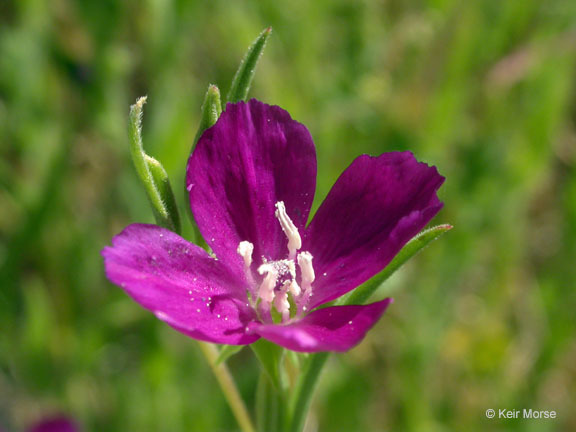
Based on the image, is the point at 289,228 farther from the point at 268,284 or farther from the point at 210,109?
the point at 210,109

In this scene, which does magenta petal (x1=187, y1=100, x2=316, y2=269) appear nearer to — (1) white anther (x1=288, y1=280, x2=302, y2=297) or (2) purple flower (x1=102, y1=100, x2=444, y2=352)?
(2) purple flower (x1=102, y1=100, x2=444, y2=352)

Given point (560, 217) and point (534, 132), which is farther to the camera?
point (560, 217)

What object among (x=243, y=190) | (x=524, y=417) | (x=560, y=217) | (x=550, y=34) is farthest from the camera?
(x=560, y=217)

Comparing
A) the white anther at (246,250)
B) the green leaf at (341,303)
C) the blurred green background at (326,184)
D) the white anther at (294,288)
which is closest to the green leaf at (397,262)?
the green leaf at (341,303)

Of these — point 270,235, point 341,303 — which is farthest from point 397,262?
point 270,235

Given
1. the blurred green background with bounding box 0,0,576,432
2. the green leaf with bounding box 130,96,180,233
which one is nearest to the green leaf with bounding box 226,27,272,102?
the green leaf with bounding box 130,96,180,233

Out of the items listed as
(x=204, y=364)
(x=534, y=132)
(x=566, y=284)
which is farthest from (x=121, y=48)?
(x=566, y=284)

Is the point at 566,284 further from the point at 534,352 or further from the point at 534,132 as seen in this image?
the point at 534,132
